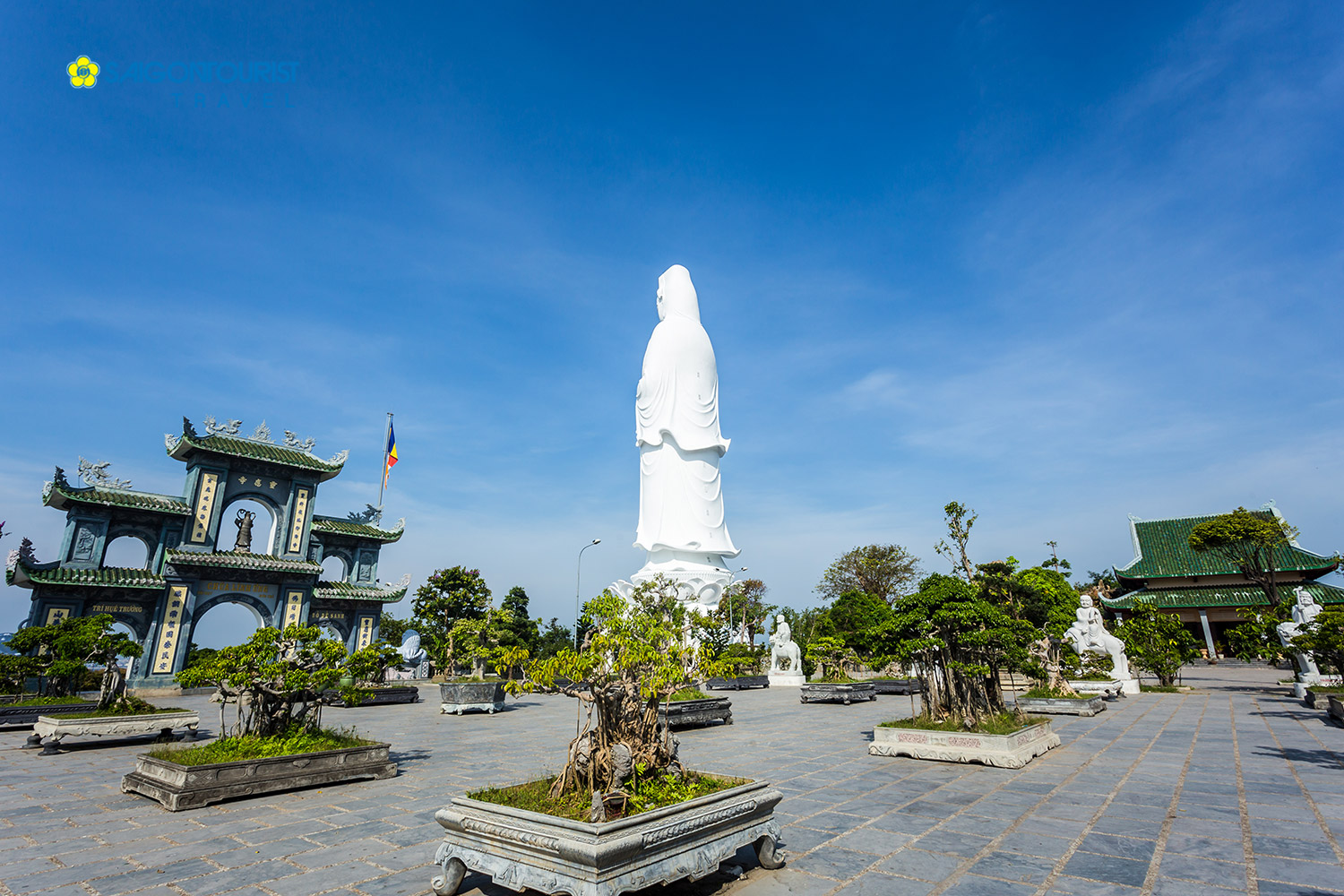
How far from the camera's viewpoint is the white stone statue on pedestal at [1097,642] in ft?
61.8

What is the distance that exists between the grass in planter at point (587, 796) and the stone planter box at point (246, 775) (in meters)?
3.62

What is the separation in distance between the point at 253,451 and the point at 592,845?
2529 centimetres

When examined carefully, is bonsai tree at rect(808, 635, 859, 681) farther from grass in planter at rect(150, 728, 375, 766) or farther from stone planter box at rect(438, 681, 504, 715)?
grass in planter at rect(150, 728, 375, 766)

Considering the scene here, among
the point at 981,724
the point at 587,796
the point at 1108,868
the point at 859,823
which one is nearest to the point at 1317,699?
the point at 981,724

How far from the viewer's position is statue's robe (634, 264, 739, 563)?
26016 mm

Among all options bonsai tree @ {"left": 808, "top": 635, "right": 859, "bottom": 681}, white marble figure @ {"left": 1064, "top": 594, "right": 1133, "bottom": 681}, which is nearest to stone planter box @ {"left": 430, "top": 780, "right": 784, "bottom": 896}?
bonsai tree @ {"left": 808, "top": 635, "right": 859, "bottom": 681}

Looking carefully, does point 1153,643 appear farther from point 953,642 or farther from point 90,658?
point 90,658

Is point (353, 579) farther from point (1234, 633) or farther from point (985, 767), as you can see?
point (1234, 633)

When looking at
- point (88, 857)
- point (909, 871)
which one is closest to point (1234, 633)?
point (909, 871)

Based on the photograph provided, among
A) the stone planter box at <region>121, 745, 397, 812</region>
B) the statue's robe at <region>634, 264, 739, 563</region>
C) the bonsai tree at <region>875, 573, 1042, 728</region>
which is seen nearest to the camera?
the stone planter box at <region>121, 745, 397, 812</region>

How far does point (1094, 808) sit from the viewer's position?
6066 millimetres

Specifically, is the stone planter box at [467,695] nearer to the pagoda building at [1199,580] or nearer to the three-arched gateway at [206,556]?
the three-arched gateway at [206,556]

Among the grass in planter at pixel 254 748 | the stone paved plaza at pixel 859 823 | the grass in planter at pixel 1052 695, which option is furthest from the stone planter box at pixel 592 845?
the grass in planter at pixel 1052 695

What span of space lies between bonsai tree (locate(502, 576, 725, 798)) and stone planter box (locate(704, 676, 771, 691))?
18.0 meters
